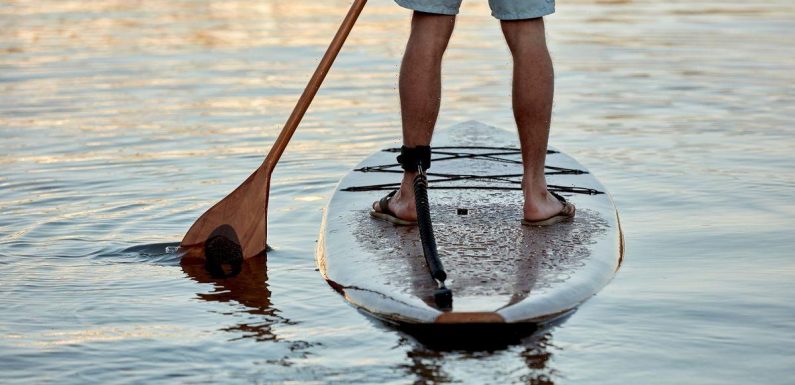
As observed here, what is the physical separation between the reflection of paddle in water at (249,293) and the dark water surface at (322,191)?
0.05 ft

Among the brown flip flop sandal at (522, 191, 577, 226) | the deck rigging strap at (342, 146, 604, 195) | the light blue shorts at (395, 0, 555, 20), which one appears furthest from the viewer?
the deck rigging strap at (342, 146, 604, 195)

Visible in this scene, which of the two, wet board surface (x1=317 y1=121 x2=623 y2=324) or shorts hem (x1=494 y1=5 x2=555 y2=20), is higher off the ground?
shorts hem (x1=494 y1=5 x2=555 y2=20)

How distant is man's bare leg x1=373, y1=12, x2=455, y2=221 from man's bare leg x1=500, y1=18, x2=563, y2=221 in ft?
0.88

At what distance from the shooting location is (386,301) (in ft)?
13.9

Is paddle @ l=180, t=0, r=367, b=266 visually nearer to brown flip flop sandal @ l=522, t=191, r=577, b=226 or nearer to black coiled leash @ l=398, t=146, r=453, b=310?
black coiled leash @ l=398, t=146, r=453, b=310

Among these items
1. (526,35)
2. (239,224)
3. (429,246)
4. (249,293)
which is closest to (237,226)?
(239,224)

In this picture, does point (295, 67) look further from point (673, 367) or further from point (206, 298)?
point (673, 367)

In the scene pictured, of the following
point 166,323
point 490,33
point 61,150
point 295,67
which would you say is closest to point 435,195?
point 166,323

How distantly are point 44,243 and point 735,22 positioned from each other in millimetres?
10915

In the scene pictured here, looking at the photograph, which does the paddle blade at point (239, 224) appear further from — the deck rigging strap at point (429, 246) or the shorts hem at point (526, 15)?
the shorts hem at point (526, 15)

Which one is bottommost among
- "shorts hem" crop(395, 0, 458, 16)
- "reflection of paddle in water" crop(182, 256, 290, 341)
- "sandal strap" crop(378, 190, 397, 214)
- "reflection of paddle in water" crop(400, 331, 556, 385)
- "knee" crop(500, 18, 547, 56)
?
"reflection of paddle in water" crop(182, 256, 290, 341)

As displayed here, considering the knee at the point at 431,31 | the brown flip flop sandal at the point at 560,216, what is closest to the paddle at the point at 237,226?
the knee at the point at 431,31

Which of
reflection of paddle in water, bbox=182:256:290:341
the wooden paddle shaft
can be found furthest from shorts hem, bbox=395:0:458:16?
reflection of paddle in water, bbox=182:256:290:341

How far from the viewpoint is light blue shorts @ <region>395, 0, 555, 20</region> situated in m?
4.72
